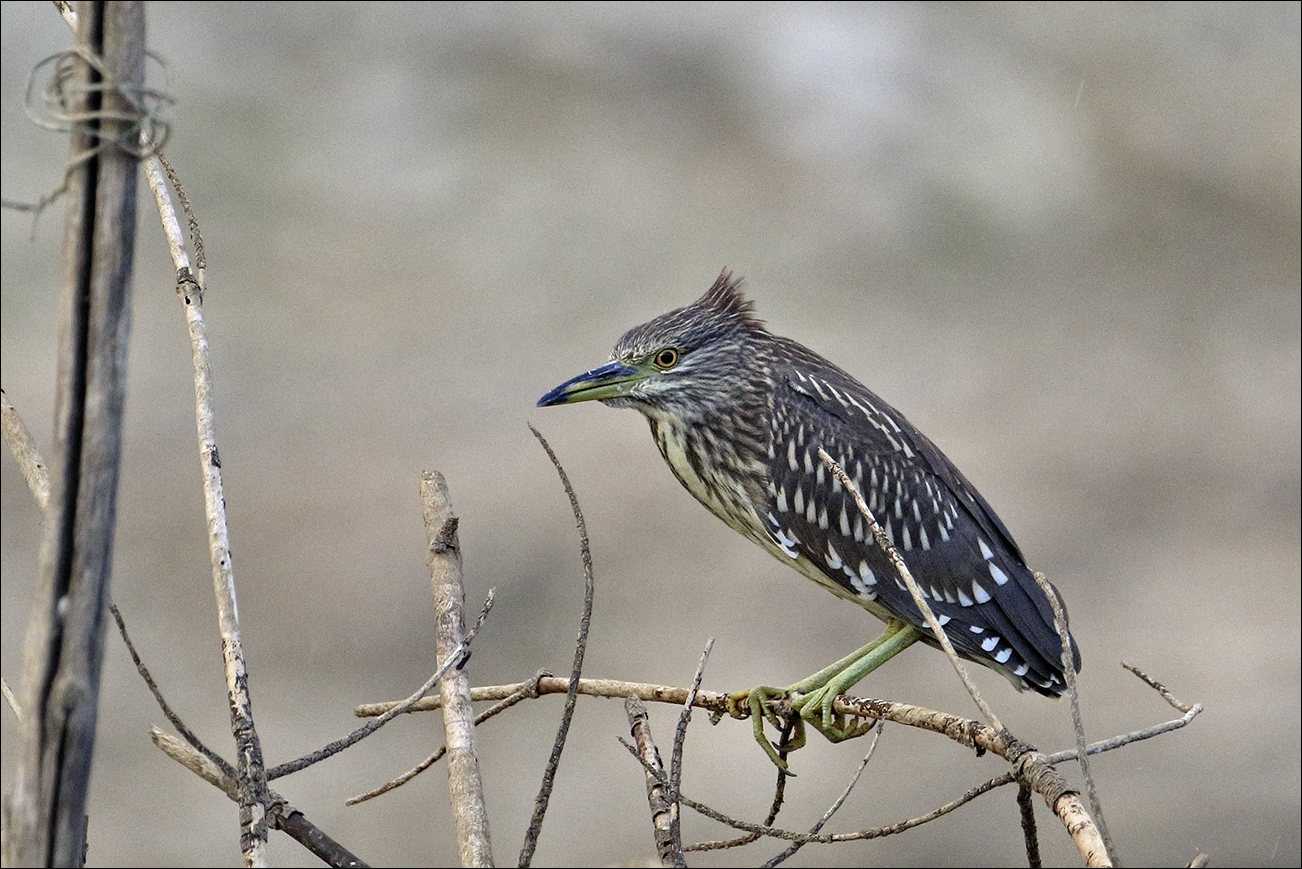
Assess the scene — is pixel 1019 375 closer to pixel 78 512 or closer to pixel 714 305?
pixel 714 305

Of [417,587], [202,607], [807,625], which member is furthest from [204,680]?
[807,625]

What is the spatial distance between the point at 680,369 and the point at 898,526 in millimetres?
715

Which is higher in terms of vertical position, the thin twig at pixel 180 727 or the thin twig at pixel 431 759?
the thin twig at pixel 431 759

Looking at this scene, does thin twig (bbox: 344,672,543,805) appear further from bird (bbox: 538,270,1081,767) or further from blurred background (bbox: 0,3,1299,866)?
blurred background (bbox: 0,3,1299,866)

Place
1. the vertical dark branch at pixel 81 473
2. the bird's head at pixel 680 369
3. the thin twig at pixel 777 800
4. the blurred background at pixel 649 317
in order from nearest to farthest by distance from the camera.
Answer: the vertical dark branch at pixel 81 473 → the thin twig at pixel 777 800 → the bird's head at pixel 680 369 → the blurred background at pixel 649 317

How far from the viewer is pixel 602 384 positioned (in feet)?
11.1

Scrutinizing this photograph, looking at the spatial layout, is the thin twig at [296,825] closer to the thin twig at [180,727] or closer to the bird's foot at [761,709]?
the thin twig at [180,727]

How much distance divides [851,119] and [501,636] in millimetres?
7172

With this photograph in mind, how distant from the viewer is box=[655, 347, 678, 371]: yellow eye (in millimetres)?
3484

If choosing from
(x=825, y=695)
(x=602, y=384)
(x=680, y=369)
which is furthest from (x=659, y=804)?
(x=680, y=369)

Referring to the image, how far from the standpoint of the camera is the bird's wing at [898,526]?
347 centimetres

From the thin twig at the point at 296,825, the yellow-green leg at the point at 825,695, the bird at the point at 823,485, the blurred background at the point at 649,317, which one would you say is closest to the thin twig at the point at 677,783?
the thin twig at the point at 296,825

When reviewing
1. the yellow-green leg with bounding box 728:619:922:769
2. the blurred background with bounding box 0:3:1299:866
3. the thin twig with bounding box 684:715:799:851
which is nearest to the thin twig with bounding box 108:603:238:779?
the thin twig with bounding box 684:715:799:851

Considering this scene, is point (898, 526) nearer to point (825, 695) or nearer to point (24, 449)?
point (825, 695)
